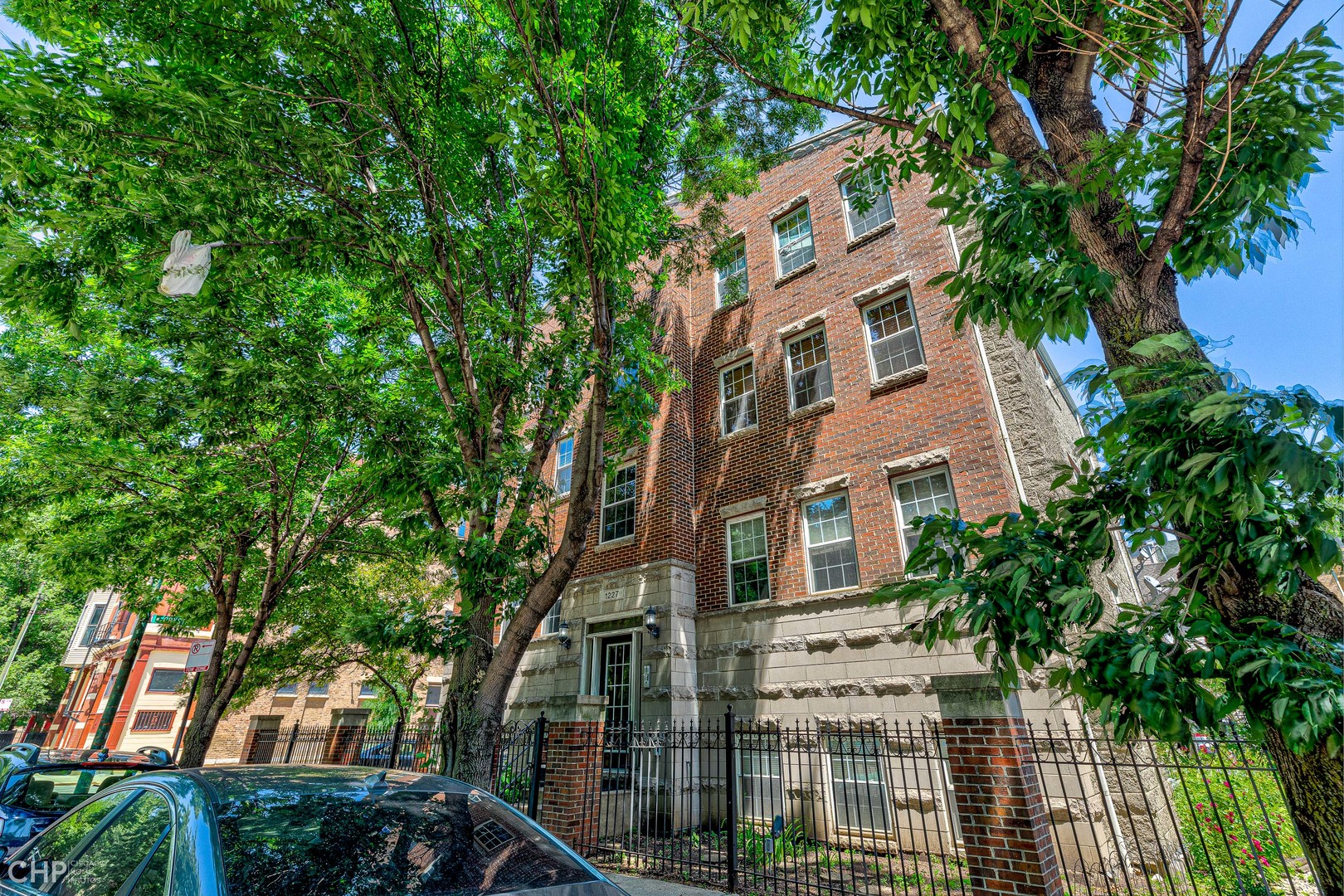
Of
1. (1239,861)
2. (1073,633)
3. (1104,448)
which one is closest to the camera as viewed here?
(1104,448)

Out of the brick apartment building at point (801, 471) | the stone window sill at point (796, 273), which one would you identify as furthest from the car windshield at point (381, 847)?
the stone window sill at point (796, 273)

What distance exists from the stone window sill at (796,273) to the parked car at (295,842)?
12.7 metres

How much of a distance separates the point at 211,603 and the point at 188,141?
12.0m

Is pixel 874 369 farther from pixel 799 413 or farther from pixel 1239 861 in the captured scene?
pixel 1239 861

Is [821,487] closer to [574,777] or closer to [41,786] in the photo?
[574,777]

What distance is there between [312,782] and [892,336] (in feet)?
37.7

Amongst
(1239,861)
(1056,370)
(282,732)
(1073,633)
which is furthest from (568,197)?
(282,732)

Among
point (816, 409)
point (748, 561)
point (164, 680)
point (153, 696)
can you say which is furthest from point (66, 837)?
point (164, 680)

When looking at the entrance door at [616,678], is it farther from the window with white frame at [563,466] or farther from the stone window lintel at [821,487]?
the stone window lintel at [821,487]

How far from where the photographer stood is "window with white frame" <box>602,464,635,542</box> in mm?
14008

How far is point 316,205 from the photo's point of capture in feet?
23.6

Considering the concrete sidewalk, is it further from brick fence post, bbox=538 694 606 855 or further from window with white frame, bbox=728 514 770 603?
window with white frame, bbox=728 514 770 603

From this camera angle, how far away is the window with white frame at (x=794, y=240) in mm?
14031

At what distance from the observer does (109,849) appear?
2.69 m
